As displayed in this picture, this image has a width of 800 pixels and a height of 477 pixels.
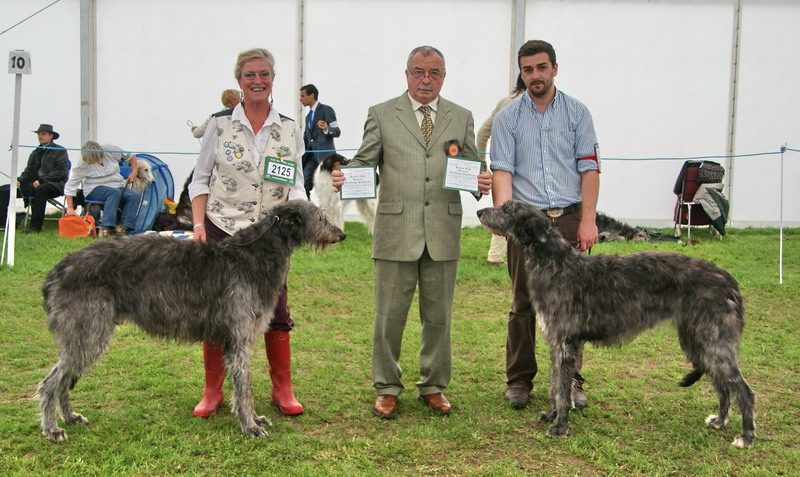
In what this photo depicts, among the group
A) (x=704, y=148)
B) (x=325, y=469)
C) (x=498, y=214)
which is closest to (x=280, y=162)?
(x=498, y=214)

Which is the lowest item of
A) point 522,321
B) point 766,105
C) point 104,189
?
point 522,321

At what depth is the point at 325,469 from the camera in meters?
3.63

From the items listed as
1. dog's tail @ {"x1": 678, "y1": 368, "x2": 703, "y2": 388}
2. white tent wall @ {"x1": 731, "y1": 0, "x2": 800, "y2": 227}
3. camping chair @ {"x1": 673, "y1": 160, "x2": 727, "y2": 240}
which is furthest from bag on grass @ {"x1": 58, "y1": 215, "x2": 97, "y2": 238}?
white tent wall @ {"x1": 731, "y1": 0, "x2": 800, "y2": 227}

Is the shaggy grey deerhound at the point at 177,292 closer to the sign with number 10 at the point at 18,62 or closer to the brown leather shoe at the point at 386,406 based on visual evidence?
the brown leather shoe at the point at 386,406

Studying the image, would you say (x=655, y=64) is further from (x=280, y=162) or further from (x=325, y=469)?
(x=325, y=469)

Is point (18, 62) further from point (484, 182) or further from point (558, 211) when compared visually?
point (558, 211)

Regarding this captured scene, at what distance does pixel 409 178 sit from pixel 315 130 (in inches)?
288

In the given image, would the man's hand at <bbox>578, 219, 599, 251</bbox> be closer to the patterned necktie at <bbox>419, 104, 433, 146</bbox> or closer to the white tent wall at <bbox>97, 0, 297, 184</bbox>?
the patterned necktie at <bbox>419, 104, 433, 146</bbox>

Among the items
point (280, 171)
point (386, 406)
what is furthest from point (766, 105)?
point (280, 171)

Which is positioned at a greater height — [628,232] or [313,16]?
[313,16]

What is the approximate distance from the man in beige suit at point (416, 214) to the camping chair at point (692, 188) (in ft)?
26.8

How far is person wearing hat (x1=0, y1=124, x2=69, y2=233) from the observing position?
10.9m

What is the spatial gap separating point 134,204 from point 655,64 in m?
8.72

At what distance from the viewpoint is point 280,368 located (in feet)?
14.8
